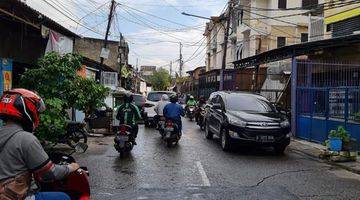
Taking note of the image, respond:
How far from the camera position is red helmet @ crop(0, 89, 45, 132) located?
372cm

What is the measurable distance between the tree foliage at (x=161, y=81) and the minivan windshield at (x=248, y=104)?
311ft

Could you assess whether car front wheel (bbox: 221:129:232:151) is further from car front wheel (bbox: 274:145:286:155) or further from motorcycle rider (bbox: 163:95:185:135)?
motorcycle rider (bbox: 163:95:185:135)

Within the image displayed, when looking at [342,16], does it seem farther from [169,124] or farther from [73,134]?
[73,134]

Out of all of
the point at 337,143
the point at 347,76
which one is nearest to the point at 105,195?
the point at 337,143

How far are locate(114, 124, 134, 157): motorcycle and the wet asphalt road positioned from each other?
0.28 meters

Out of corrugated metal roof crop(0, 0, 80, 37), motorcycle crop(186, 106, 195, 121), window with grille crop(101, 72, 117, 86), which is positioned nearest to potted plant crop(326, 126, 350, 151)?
corrugated metal roof crop(0, 0, 80, 37)

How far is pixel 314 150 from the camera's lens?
15.3 m

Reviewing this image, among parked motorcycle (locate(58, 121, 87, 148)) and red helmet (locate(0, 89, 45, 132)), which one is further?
parked motorcycle (locate(58, 121, 87, 148))

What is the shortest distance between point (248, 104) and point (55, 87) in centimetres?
580

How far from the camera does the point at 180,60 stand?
85188mm

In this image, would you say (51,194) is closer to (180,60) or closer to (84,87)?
(84,87)

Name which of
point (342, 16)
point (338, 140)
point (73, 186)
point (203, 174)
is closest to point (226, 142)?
point (338, 140)

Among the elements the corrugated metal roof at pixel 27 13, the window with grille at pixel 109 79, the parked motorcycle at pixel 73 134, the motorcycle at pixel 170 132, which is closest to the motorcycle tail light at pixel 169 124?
the motorcycle at pixel 170 132

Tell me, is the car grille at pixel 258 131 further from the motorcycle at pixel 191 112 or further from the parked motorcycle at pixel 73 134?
the motorcycle at pixel 191 112
